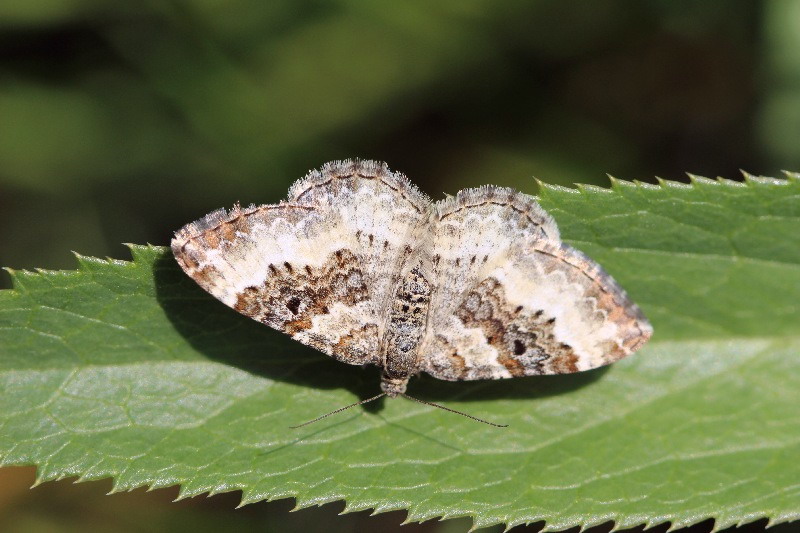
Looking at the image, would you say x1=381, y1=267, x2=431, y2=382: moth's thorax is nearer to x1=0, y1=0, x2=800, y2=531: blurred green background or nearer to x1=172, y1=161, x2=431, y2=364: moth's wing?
x1=172, y1=161, x2=431, y2=364: moth's wing

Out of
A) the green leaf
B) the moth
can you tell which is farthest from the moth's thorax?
the green leaf

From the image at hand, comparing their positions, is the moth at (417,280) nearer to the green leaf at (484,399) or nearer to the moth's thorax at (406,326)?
the moth's thorax at (406,326)

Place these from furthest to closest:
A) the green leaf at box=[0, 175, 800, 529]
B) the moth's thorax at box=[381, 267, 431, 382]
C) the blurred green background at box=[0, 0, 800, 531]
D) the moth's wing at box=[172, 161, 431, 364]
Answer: the blurred green background at box=[0, 0, 800, 531] < the moth's thorax at box=[381, 267, 431, 382] < the moth's wing at box=[172, 161, 431, 364] < the green leaf at box=[0, 175, 800, 529]

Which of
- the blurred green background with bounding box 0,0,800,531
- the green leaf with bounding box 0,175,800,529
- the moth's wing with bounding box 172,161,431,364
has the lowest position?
the green leaf with bounding box 0,175,800,529

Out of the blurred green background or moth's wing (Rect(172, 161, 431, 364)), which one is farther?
the blurred green background

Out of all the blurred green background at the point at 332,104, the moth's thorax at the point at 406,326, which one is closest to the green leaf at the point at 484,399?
the moth's thorax at the point at 406,326

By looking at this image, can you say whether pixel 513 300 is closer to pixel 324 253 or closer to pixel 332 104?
pixel 324 253

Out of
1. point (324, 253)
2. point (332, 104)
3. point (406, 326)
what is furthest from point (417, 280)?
point (332, 104)

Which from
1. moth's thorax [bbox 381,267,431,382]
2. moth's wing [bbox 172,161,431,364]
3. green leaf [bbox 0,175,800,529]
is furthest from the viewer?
moth's thorax [bbox 381,267,431,382]
